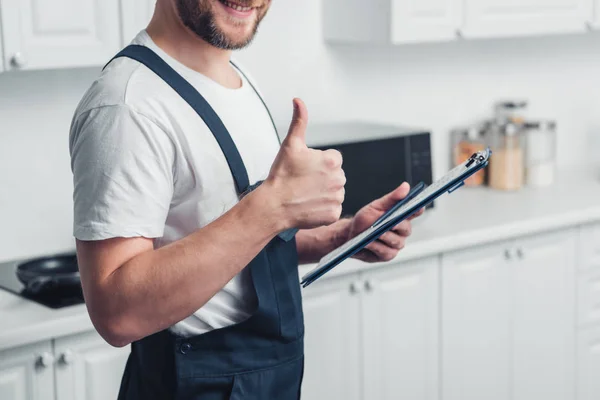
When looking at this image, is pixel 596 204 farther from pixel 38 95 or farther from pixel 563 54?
pixel 38 95

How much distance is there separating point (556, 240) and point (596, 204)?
0.20 meters

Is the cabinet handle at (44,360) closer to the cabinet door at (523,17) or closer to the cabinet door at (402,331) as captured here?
the cabinet door at (402,331)

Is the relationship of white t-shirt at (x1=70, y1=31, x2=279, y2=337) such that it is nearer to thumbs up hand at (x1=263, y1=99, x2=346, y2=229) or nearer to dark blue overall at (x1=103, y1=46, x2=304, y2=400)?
dark blue overall at (x1=103, y1=46, x2=304, y2=400)

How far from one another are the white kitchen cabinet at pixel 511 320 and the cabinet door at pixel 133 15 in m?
1.01

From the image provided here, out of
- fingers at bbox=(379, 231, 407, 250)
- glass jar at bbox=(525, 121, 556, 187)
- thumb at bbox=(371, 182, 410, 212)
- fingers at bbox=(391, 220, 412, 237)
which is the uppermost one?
thumb at bbox=(371, 182, 410, 212)

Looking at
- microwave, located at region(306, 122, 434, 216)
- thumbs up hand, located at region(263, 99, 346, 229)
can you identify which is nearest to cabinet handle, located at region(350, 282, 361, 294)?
microwave, located at region(306, 122, 434, 216)

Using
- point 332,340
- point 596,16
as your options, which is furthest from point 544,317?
point 596,16

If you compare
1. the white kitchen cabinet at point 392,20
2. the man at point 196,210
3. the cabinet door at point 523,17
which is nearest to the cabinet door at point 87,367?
the man at point 196,210

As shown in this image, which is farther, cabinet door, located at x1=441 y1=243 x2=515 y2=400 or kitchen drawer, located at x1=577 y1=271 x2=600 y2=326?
kitchen drawer, located at x1=577 y1=271 x2=600 y2=326

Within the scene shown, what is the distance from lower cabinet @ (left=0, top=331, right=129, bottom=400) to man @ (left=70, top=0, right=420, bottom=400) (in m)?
0.39

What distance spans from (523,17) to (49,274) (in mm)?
1593

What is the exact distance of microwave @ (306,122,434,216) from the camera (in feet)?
8.00

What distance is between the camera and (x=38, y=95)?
231 cm

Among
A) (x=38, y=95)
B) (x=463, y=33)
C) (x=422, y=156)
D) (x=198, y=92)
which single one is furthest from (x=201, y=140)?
(x=463, y=33)
